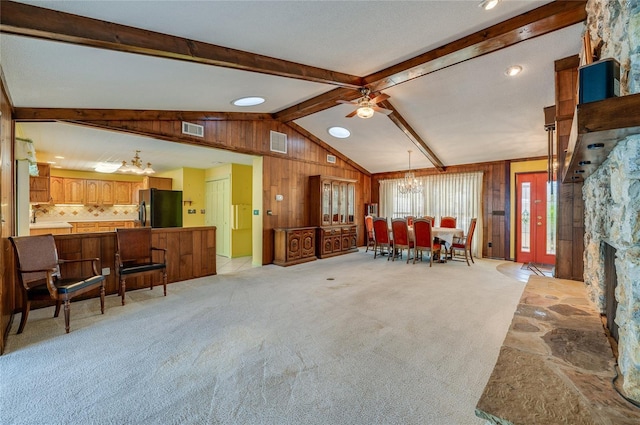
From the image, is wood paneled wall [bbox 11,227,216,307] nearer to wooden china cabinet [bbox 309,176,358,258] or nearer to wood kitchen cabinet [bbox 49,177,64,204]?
wooden china cabinet [bbox 309,176,358,258]

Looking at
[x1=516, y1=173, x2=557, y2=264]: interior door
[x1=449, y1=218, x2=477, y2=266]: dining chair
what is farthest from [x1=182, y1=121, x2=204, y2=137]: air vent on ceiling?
[x1=516, y1=173, x2=557, y2=264]: interior door

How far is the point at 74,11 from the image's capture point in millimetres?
1943

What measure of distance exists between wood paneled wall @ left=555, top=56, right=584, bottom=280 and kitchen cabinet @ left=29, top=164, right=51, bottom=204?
891 cm

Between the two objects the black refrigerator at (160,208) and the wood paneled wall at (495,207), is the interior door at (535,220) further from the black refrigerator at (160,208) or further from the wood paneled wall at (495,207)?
the black refrigerator at (160,208)

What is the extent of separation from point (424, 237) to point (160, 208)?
5.51 meters

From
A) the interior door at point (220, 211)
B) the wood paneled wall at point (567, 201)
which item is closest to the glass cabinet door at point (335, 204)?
the interior door at point (220, 211)

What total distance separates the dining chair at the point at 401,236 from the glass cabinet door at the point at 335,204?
4.85ft

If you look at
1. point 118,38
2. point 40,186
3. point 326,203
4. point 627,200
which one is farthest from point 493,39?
point 40,186

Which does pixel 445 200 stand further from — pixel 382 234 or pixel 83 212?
pixel 83 212

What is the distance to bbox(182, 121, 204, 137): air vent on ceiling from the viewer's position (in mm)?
4598

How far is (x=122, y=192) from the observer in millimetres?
8023

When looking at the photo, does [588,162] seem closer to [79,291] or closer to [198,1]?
[198,1]

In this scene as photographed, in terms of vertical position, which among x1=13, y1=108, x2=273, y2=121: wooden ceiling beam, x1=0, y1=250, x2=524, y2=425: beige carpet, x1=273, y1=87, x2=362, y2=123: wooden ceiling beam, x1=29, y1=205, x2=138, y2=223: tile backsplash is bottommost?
x1=0, y1=250, x2=524, y2=425: beige carpet

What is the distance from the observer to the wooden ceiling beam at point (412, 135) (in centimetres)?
495
